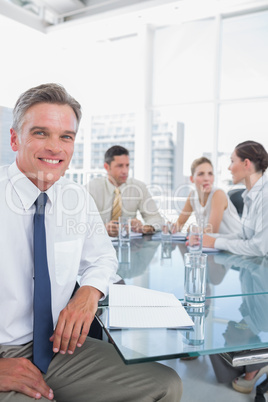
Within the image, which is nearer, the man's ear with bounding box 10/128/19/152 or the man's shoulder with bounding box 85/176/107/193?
the man's ear with bounding box 10/128/19/152

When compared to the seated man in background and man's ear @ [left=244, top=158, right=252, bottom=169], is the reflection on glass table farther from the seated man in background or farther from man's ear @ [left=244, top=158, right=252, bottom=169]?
the seated man in background

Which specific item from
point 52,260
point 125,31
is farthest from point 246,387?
point 125,31

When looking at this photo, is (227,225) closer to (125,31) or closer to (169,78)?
(169,78)

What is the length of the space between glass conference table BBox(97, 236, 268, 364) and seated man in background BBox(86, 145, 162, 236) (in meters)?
1.38

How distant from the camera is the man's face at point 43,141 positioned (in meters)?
1.27

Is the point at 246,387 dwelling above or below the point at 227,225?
below

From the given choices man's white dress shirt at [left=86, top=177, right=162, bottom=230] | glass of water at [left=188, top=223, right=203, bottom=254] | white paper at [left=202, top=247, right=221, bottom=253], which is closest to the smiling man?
glass of water at [left=188, top=223, right=203, bottom=254]

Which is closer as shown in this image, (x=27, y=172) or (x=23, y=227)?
(x=23, y=227)

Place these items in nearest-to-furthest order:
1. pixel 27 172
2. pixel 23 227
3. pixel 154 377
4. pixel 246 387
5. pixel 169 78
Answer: pixel 154 377 → pixel 23 227 → pixel 27 172 → pixel 246 387 → pixel 169 78

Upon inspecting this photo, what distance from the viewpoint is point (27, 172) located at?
131cm

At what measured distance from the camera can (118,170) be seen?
11.7 ft

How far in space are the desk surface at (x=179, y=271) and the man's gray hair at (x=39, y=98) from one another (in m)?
0.75

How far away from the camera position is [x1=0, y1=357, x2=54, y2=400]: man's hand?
3.03ft

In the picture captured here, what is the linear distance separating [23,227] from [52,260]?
0.16m
